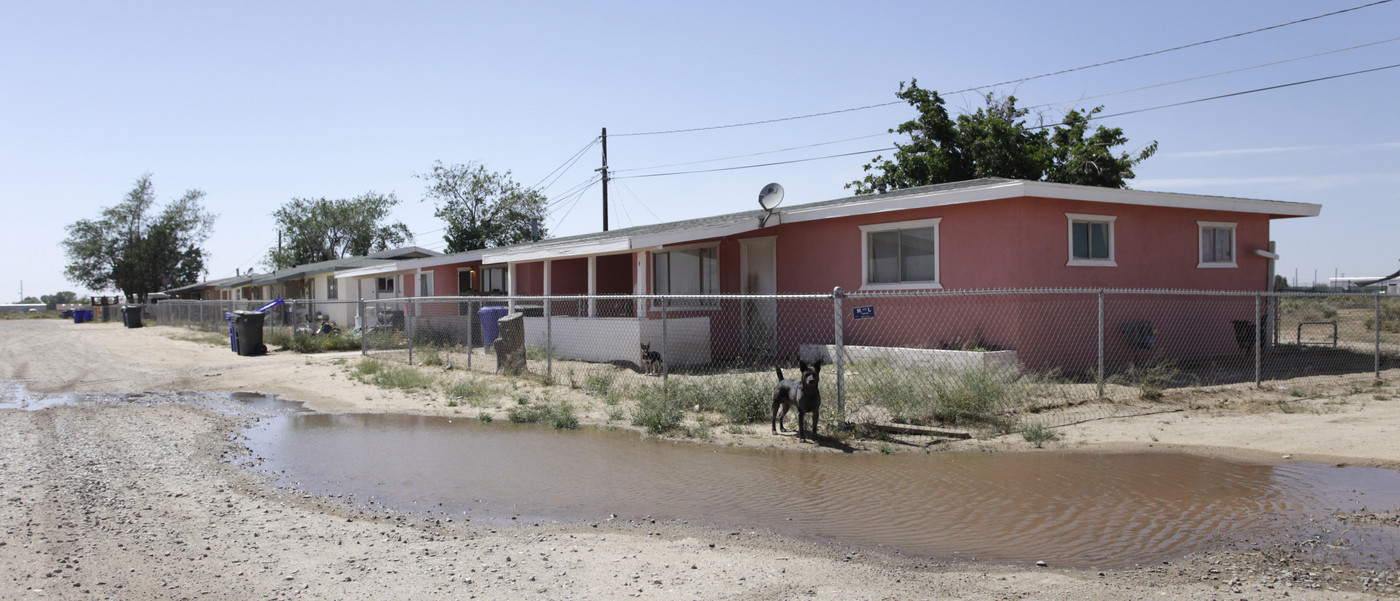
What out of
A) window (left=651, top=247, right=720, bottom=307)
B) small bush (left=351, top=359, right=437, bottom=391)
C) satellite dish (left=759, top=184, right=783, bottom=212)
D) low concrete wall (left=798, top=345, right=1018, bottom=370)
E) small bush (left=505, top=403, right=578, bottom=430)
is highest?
satellite dish (left=759, top=184, right=783, bottom=212)

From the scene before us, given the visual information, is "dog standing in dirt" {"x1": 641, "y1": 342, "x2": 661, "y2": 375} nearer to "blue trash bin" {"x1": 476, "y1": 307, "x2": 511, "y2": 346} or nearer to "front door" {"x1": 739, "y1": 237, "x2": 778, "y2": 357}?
"front door" {"x1": 739, "y1": 237, "x2": 778, "y2": 357}

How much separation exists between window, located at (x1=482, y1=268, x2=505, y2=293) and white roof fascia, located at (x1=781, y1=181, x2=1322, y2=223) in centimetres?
1229

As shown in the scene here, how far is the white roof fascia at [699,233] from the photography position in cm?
1477

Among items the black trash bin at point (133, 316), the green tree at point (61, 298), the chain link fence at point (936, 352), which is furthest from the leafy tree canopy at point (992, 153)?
the green tree at point (61, 298)

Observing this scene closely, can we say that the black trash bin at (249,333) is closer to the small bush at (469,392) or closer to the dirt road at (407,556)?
the small bush at (469,392)

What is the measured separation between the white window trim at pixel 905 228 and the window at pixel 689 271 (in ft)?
11.9

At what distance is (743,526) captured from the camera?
5203 millimetres

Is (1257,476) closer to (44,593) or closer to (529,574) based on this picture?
(529,574)

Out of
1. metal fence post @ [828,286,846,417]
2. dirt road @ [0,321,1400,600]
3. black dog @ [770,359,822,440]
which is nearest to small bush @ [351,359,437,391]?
dirt road @ [0,321,1400,600]

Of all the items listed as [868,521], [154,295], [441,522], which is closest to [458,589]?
[441,522]

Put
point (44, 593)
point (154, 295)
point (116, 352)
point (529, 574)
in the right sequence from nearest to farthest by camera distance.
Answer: point (44, 593) < point (529, 574) < point (116, 352) < point (154, 295)

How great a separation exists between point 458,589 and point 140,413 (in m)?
8.46

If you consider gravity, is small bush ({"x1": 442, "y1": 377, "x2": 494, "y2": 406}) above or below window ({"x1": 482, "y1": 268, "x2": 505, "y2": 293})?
below

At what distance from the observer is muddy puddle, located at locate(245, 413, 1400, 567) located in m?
4.94
